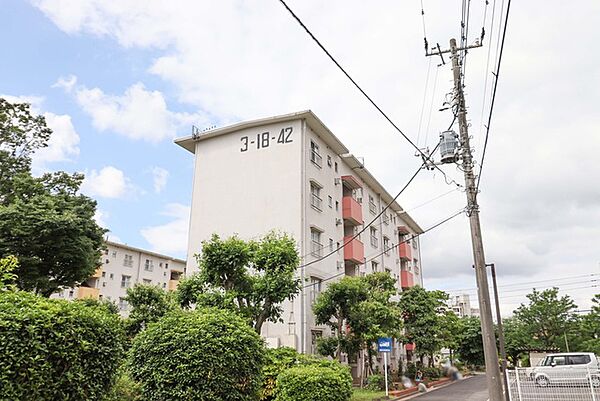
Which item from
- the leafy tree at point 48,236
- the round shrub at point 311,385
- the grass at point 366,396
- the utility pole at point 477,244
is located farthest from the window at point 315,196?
the utility pole at point 477,244

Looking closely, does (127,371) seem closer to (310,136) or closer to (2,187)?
(310,136)

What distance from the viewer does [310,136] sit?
23953 millimetres

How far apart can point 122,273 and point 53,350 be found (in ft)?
125

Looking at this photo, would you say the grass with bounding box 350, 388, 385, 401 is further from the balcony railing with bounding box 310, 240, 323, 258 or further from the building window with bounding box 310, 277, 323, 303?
the balcony railing with bounding box 310, 240, 323, 258

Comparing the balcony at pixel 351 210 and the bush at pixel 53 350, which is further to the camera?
the balcony at pixel 351 210

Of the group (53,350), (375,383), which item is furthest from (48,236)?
(53,350)

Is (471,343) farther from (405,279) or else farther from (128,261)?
(128,261)

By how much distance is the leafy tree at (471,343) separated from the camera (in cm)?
3950

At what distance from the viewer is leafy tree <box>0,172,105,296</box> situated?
1973cm

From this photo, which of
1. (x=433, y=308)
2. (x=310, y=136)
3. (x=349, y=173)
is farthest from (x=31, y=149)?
(x=433, y=308)

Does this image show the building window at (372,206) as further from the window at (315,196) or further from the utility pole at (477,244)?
the utility pole at (477,244)

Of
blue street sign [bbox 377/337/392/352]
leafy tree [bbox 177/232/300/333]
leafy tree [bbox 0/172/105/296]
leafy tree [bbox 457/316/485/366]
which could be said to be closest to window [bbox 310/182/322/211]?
leafy tree [bbox 177/232/300/333]

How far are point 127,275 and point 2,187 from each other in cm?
1959

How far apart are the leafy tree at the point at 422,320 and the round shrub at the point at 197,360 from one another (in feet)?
63.8
